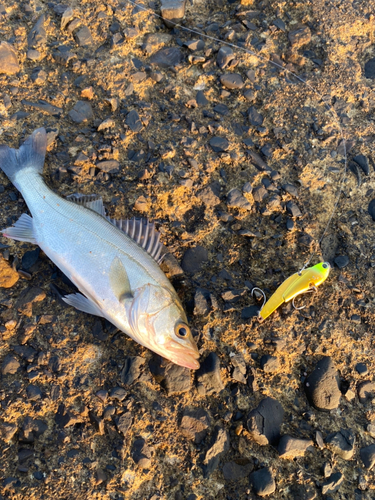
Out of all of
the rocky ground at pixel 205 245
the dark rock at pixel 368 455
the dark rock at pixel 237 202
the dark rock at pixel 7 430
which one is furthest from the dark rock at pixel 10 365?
the dark rock at pixel 368 455

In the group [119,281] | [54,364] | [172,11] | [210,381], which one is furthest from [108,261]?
[172,11]

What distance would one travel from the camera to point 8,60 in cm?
462

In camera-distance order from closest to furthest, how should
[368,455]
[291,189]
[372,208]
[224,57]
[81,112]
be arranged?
[368,455]
[291,189]
[372,208]
[81,112]
[224,57]

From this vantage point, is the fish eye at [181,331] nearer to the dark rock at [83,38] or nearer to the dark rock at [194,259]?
the dark rock at [194,259]

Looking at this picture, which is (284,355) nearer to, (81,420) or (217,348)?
(217,348)

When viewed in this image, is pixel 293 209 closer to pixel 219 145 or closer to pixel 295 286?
pixel 295 286

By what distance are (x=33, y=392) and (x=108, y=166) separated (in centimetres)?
236

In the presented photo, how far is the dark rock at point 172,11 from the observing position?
16.8 ft

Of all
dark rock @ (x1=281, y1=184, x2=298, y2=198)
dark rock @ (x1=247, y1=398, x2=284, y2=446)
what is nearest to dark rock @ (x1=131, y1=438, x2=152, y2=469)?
dark rock @ (x1=247, y1=398, x2=284, y2=446)

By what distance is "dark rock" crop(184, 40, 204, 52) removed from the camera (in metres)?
4.98

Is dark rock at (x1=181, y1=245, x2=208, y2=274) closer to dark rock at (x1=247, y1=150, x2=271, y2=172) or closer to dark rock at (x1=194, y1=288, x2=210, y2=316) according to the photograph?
dark rock at (x1=194, y1=288, x2=210, y2=316)

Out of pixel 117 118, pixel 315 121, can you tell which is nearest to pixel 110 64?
pixel 117 118

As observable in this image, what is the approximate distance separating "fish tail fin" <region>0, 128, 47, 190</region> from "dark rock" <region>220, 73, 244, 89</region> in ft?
7.36

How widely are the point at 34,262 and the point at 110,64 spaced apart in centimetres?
264
